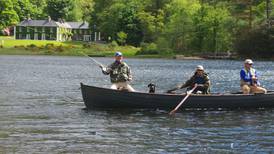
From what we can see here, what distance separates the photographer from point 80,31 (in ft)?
588

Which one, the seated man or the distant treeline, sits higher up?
the distant treeline

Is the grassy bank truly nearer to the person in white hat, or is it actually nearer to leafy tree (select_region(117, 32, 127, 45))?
leafy tree (select_region(117, 32, 127, 45))

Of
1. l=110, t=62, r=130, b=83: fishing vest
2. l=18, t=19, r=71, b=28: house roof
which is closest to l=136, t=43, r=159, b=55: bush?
l=18, t=19, r=71, b=28: house roof

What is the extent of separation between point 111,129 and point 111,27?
123m

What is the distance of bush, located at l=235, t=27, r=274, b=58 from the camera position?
9738cm

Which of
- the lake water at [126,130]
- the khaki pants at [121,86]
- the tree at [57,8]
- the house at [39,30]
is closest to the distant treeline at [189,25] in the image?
the house at [39,30]

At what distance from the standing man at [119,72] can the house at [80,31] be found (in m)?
153

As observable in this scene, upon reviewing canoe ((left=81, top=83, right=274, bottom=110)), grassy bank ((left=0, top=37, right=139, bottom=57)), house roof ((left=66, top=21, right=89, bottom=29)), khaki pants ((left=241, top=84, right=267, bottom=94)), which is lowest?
grassy bank ((left=0, top=37, right=139, bottom=57))

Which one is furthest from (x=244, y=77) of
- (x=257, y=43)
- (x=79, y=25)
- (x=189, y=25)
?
(x=79, y=25)

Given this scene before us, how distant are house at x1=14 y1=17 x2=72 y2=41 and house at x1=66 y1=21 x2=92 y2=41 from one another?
8.81m

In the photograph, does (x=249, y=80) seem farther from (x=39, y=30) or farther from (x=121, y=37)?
(x=39, y=30)

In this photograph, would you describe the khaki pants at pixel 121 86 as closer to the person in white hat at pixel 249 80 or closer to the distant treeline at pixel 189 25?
the person in white hat at pixel 249 80

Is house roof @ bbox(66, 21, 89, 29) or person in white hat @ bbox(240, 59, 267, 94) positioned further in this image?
house roof @ bbox(66, 21, 89, 29)

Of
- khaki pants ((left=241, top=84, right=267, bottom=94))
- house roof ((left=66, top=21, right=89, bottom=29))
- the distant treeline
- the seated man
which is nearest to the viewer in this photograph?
the seated man
